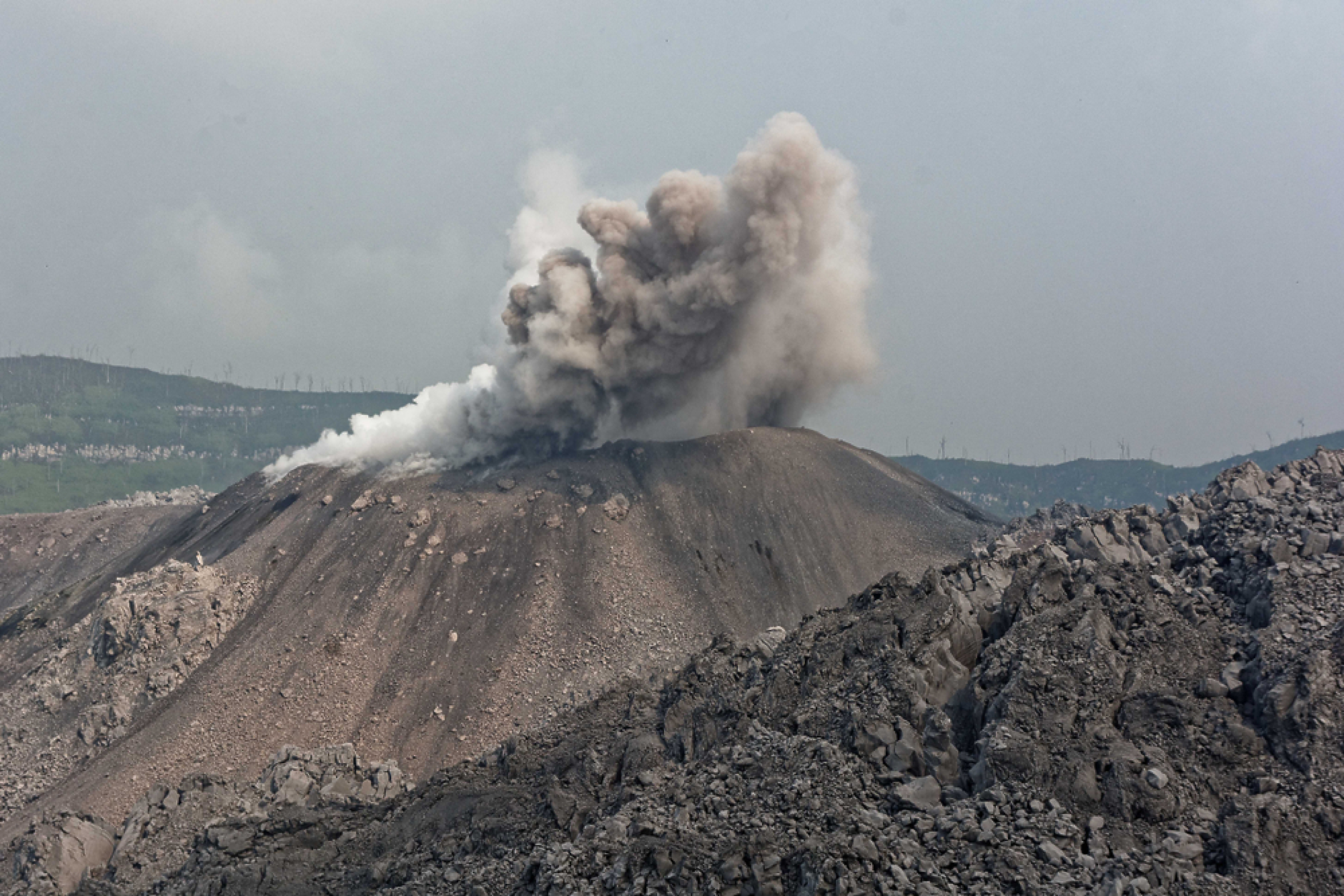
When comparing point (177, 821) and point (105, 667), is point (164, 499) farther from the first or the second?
point (177, 821)

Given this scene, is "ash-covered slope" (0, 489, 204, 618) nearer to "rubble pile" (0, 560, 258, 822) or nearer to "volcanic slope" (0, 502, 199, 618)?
"volcanic slope" (0, 502, 199, 618)

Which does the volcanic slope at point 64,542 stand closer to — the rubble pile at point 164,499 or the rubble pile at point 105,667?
the rubble pile at point 164,499

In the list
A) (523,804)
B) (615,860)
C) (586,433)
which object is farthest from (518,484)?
(615,860)

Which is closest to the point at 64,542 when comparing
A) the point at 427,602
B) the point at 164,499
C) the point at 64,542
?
the point at 64,542

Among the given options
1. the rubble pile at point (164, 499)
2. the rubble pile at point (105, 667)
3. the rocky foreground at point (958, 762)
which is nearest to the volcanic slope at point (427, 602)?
the rubble pile at point (105, 667)

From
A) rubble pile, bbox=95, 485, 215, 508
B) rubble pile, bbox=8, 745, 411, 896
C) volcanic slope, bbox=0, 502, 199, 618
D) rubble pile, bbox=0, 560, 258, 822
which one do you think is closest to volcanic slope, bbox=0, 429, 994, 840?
rubble pile, bbox=0, 560, 258, 822
